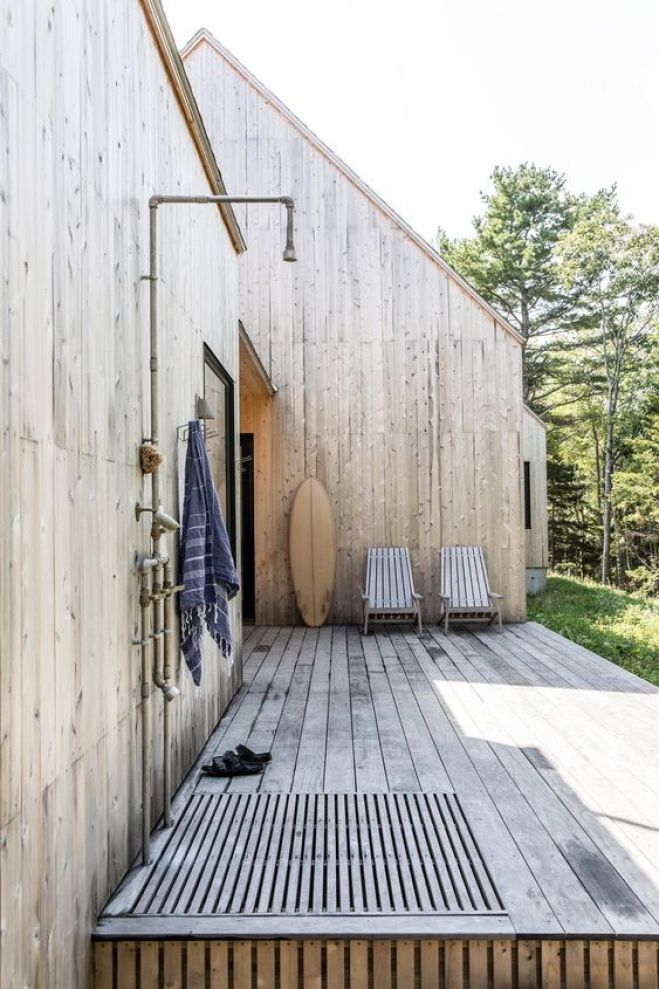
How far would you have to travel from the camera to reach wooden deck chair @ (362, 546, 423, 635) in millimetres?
7051

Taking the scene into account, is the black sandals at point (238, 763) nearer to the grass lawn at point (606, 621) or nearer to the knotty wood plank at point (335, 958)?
the knotty wood plank at point (335, 958)

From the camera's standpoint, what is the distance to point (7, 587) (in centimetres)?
144

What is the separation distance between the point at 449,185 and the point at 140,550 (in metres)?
17.7

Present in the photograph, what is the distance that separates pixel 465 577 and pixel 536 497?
503 cm

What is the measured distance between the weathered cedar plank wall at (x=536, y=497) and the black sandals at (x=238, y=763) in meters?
8.92

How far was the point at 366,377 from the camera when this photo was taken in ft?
25.2

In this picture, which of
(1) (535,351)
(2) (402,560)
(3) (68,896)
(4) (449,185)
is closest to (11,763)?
(3) (68,896)

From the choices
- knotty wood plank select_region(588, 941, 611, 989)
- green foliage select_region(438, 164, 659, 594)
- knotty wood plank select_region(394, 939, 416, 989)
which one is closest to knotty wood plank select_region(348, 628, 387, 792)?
knotty wood plank select_region(394, 939, 416, 989)

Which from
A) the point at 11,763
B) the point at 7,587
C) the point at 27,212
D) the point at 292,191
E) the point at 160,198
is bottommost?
the point at 11,763

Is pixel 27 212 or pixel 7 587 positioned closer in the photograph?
pixel 7 587

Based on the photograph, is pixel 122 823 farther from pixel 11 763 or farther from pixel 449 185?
pixel 449 185

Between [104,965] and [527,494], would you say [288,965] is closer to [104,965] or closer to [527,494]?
[104,965]

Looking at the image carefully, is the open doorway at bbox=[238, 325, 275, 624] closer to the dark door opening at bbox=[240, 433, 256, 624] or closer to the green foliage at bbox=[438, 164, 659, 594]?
the dark door opening at bbox=[240, 433, 256, 624]

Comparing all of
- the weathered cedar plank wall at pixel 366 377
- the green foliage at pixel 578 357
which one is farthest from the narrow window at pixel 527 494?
the weathered cedar plank wall at pixel 366 377
